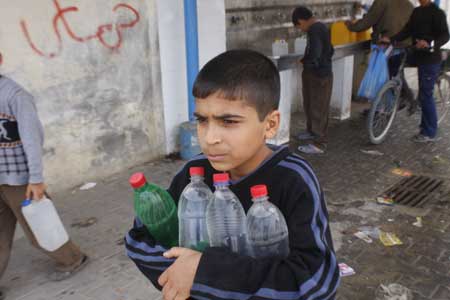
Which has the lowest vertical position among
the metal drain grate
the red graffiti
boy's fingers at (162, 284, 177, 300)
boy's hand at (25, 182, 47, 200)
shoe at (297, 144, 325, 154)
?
the metal drain grate

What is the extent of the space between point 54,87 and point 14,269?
6.13ft

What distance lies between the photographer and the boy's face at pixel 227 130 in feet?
4.32

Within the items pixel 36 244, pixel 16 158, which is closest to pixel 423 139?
pixel 36 244

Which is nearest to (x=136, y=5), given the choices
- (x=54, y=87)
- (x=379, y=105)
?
(x=54, y=87)

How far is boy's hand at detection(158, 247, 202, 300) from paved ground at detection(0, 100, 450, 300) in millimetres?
2022

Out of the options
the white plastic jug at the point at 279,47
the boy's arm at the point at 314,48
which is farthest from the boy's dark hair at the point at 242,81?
the white plastic jug at the point at 279,47

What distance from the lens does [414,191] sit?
4.82 metres

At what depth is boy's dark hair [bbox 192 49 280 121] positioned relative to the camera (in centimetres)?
133

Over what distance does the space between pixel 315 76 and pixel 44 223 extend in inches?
165

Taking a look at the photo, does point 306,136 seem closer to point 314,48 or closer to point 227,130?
point 314,48

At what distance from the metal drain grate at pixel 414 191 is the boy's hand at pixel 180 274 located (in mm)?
3817

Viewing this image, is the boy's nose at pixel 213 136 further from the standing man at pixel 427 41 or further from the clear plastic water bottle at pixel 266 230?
the standing man at pixel 427 41

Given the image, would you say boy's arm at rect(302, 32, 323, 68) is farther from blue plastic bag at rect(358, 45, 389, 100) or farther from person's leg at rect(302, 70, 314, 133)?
blue plastic bag at rect(358, 45, 389, 100)

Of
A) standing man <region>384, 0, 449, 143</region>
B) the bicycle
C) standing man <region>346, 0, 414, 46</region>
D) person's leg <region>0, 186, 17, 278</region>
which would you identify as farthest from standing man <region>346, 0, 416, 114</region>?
person's leg <region>0, 186, 17, 278</region>
